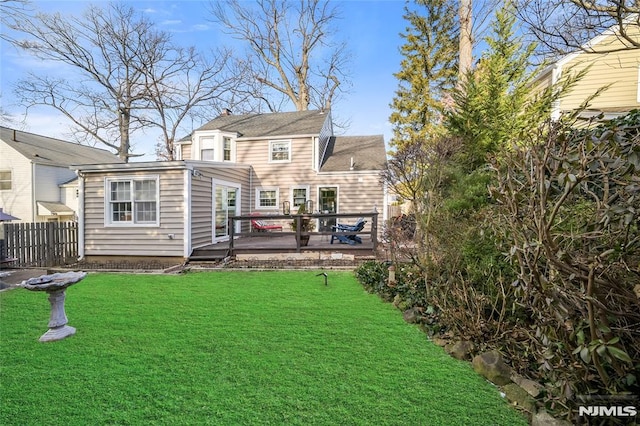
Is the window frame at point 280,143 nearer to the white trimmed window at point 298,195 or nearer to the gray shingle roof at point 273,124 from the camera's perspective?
the gray shingle roof at point 273,124

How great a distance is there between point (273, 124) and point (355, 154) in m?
4.39

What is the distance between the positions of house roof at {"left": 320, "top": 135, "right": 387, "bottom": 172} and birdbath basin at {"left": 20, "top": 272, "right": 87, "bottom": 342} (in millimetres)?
10796

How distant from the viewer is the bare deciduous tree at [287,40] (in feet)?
71.4

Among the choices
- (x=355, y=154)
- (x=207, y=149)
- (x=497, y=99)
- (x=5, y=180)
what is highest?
(x=207, y=149)

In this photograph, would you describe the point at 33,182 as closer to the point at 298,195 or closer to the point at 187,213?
the point at 187,213

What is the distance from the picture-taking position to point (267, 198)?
14.0m

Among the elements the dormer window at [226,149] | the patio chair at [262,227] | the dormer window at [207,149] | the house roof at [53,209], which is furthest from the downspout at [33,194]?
the patio chair at [262,227]

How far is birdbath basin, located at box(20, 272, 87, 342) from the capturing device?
3.61 m

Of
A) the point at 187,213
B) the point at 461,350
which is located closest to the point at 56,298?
the point at 461,350

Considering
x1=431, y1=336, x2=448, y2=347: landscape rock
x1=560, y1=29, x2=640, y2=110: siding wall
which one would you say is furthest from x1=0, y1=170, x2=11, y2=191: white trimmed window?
x1=560, y1=29, x2=640, y2=110: siding wall

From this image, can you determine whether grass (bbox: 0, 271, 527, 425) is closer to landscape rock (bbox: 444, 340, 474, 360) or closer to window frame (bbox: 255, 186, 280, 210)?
landscape rock (bbox: 444, 340, 474, 360)

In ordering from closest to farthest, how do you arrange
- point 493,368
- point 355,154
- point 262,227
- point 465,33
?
point 493,368
point 465,33
point 262,227
point 355,154

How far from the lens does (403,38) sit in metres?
19.7

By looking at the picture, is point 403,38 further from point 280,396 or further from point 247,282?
point 280,396
